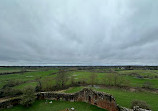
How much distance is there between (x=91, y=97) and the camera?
14000mm

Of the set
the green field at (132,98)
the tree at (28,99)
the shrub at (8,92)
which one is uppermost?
the tree at (28,99)

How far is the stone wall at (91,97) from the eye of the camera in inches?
466

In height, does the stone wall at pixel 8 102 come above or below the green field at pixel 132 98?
above

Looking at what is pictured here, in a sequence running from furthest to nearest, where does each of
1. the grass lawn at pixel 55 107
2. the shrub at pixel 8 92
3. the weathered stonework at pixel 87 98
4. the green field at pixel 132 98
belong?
the shrub at pixel 8 92, the green field at pixel 132 98, the grass lawn at pixel 55 107, the weathered stonework at pixel 87 98

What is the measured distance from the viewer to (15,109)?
44.5 feet

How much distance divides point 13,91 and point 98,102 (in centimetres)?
2738

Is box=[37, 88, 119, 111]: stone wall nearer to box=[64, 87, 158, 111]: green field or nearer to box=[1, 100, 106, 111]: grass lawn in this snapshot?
box=[1, 100, 106, 111]: grass lawn

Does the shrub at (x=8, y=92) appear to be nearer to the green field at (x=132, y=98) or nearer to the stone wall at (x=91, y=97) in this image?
the stone wall at (x=91, y=97)

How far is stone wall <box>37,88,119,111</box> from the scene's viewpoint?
466 inches

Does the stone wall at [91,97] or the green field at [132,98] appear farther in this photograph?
the green field at [132,98]

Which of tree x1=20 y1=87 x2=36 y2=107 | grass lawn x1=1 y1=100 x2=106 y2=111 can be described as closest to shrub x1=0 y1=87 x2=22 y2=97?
grass lawn x1=1 y1=100 x2=106 y2=111

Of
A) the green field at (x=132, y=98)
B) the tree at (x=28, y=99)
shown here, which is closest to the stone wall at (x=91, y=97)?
the tree at (x=28, y=99)

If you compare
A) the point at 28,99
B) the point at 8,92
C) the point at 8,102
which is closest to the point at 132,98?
the point at 28,99

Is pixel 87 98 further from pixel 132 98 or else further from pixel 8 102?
pixel 132 98
